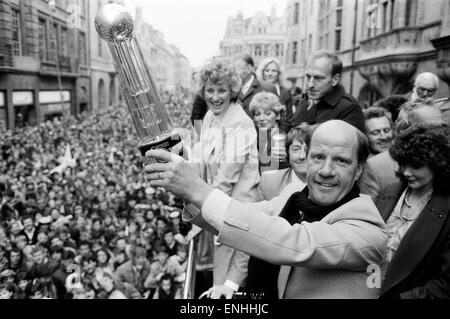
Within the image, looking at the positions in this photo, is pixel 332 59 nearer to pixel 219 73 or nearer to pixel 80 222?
pixel 219 73

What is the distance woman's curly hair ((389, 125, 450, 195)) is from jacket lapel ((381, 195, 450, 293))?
14 cm

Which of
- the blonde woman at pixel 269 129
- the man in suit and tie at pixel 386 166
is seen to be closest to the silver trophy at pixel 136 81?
the man in suit and tie at pixel 386 166

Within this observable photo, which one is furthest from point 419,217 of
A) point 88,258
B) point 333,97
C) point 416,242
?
point 88,258

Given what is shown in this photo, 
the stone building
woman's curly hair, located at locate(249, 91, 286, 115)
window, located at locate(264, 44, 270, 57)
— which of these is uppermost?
window, located at locate(264, 44, 270, 57)

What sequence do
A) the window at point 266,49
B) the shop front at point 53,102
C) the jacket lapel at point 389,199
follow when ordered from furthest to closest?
the window at point 266,49
the shop front at point 53,102
the jacket lapel at point 389,199

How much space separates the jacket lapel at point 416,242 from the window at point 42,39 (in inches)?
197

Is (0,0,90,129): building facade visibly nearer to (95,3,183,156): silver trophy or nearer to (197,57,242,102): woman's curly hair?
(197,57,242,102): woman's curly hair

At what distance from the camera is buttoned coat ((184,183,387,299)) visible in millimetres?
1166

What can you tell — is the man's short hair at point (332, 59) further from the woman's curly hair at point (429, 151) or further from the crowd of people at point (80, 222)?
the crowd of people at point (80, 222)

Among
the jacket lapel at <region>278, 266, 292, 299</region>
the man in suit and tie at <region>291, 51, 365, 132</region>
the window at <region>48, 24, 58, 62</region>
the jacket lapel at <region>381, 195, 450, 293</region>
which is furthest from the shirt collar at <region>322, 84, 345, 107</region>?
the window at <region>48, 24, 58, 62</region>

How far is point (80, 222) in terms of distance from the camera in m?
6.80

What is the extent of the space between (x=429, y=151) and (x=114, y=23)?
1.55m

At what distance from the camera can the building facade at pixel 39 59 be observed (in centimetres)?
405

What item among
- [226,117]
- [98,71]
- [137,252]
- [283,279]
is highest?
[98,71]
